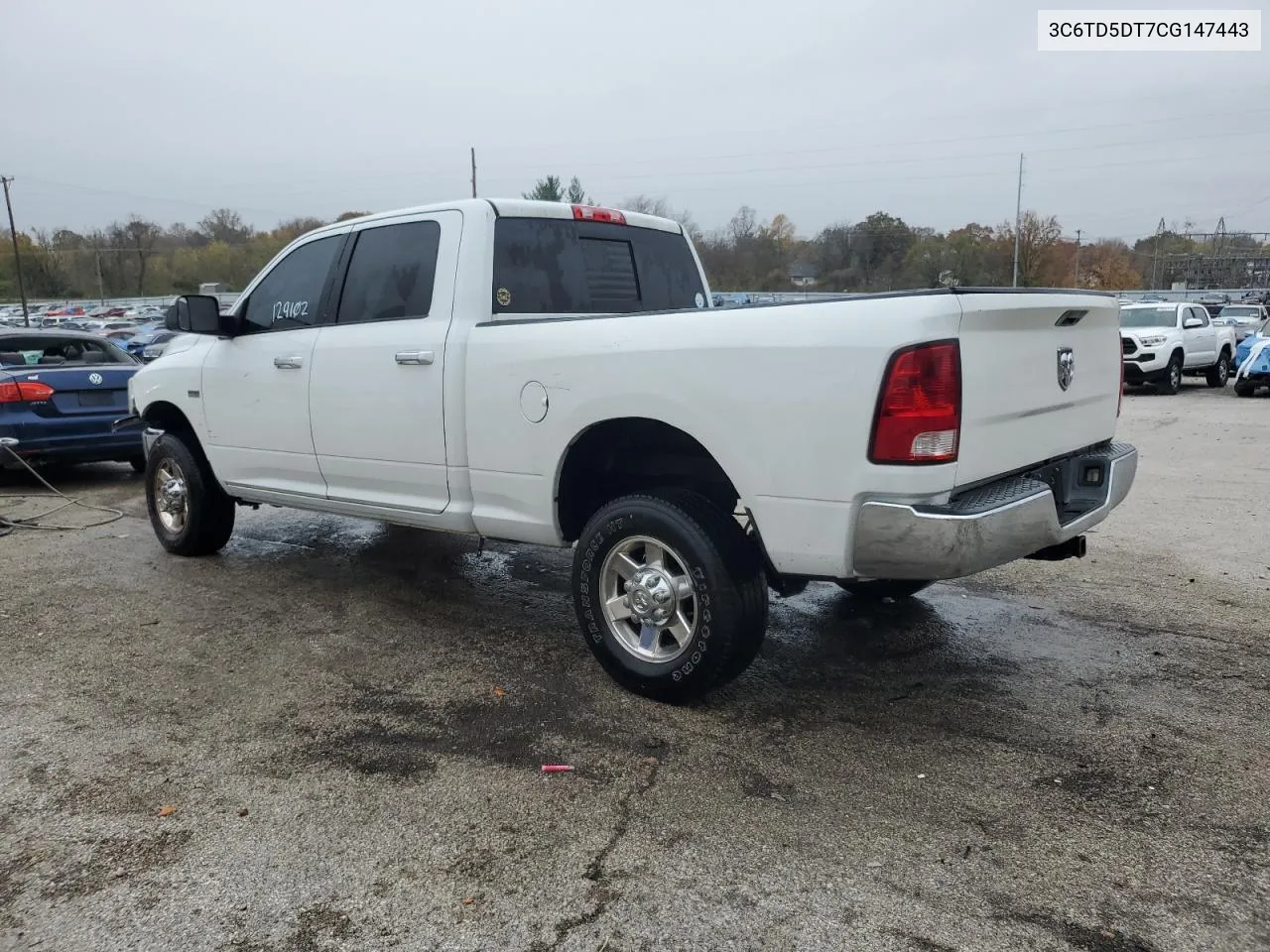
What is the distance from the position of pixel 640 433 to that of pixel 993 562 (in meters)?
1.45

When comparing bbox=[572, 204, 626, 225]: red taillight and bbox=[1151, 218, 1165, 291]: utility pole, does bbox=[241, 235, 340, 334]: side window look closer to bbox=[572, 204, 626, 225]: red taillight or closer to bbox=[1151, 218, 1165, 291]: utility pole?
bbox=[572, 204, 626, 225]: red taillight

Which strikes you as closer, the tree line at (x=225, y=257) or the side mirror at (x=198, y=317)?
the side mirror at (x=198, y=317)

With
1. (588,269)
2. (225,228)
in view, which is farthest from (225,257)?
(588,269)

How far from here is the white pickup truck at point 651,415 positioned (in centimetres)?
306

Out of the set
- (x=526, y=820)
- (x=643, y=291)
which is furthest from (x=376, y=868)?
(x=643, y=291)

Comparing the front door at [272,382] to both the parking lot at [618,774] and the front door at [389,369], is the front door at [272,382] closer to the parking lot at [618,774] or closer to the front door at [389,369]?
the front door at [389,369]

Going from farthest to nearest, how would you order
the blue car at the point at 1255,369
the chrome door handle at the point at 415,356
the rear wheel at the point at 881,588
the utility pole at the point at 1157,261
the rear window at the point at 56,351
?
the utility pole at the point at 1157,261, the blue car at the point at 1255,369, the rear window at the point at 56,351, the rear wheel at the point at 881,588, the chrome door handle at the point at 415,356

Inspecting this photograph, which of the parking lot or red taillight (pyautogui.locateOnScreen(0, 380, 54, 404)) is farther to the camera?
red taillight (pyautogui.locateOnScreen(0, 380, 54, 404))

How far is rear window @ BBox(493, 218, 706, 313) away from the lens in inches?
179

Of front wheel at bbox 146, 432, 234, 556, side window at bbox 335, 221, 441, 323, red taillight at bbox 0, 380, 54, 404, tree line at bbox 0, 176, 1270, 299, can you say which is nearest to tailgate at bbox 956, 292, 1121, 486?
side window at bbox 335, 221, 441, 323

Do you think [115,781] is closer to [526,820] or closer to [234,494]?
[526,820]

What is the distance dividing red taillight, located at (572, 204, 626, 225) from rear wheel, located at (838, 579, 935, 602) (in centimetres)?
225

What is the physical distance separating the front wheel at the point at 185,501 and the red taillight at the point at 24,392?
9.22ft

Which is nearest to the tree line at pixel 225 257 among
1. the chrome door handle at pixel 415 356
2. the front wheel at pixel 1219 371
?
the front wheel at pixel 1219 371
